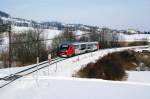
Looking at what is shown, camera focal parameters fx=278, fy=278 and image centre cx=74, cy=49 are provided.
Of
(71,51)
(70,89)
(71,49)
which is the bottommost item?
(71,51)

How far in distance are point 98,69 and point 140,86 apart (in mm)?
28550

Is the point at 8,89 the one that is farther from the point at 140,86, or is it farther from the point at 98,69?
the point at 98,69

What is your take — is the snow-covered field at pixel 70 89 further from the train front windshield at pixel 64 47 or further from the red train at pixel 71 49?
the red train at pixel 71 49

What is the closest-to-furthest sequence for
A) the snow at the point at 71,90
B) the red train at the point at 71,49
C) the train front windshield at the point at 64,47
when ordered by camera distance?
the snow at the point at 71,90, the train front windshield at the point at 64,47, the red train at the point at 71,49

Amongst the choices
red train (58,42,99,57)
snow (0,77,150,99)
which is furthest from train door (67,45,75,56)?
snow (0,77,150,99)

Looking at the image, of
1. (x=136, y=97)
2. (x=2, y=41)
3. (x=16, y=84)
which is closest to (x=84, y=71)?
(x=16, y=84)

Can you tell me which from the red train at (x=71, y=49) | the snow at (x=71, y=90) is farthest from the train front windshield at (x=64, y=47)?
the snow at (x=71, y=90)

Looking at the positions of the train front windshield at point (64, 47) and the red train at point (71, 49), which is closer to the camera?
the train front windshield at point (64, 47)

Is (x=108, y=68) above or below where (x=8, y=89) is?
below

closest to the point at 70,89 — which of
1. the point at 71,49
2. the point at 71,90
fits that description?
the point at 71,90

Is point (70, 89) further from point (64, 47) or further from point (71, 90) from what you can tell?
point (64, 47)

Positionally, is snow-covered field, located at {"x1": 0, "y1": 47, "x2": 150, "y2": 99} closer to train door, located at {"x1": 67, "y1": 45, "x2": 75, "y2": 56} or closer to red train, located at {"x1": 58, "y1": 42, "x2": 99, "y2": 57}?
red train, located at {"x1": 58, "y1": 42, "x2": 99, "y2": 57}

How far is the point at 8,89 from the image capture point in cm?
1766

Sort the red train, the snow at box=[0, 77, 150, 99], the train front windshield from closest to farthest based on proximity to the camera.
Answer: the snow at box=[0, 77, 150, 99]
the train front windshield
the red train
